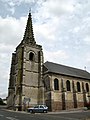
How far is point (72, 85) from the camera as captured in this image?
4378 cm

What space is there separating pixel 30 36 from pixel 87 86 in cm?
2179

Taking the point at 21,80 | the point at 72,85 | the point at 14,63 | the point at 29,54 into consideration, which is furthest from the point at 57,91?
the point at 14,63

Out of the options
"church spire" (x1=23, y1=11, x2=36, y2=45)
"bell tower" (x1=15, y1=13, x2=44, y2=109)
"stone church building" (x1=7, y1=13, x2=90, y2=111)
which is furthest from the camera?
"church spire" (x1=23, y1=11, x2=36, y2=45)

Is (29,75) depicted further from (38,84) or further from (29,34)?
(29,34)

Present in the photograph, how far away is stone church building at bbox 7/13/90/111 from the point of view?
38.3 meters

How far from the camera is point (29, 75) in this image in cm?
4066

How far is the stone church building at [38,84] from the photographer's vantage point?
126ft

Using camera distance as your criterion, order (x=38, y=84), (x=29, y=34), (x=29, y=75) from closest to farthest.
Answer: (x=29, y=75) → (x=38, y=84) → (x=29, y=34)

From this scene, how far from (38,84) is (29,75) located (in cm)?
319

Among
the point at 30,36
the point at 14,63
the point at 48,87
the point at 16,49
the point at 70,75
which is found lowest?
the point at 48,87

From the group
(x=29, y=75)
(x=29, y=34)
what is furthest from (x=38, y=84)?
(x=29, y=34)

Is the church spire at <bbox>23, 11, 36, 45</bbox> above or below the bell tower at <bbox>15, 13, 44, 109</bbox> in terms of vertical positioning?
above

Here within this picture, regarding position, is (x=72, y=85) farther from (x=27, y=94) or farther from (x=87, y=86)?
(x=27, y=94)

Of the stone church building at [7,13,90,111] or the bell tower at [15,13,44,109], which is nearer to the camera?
the bell tower at [15,13,44,109]
